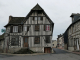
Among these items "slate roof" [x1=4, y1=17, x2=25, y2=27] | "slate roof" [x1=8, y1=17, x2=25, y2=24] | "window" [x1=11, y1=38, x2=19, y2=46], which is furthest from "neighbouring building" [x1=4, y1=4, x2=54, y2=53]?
"slate roof" [x1=8, y1=17, x2=25, y2=24]

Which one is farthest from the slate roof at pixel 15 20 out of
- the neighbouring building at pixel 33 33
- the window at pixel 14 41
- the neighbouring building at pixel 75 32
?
the neighbouring building at pixel 75 32

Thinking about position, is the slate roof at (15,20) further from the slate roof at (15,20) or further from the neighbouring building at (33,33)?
the neighbouring building at (33,33)

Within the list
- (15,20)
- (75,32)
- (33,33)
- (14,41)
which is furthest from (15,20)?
(75,32)

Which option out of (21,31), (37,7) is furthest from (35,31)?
(37,7)

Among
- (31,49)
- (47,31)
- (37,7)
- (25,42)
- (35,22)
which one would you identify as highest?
(37,7)

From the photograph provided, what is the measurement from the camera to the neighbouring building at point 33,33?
22.5m

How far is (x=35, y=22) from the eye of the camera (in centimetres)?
2328

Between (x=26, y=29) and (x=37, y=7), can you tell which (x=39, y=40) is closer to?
(x=26, y=29)

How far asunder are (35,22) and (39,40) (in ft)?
13.0

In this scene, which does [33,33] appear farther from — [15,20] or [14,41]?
[15,20]

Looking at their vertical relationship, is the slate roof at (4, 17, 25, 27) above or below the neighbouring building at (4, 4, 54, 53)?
above

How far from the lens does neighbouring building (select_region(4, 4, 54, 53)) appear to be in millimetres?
22531

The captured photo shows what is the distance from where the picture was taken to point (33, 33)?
22.9m

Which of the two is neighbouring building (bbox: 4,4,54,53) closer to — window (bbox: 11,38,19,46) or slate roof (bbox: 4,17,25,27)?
window (bbox: 11,38,19,46)
